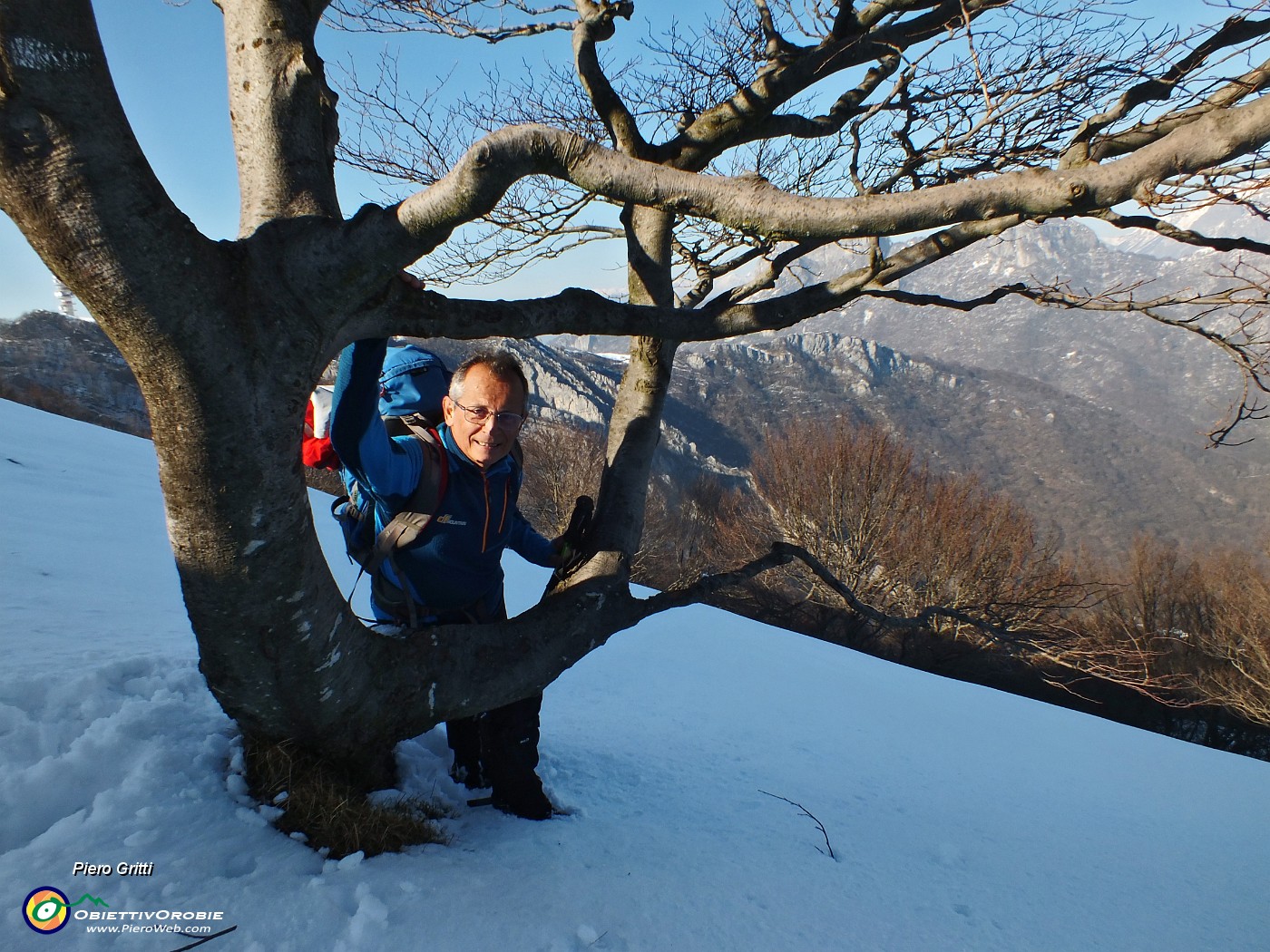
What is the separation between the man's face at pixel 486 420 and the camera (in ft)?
5.89

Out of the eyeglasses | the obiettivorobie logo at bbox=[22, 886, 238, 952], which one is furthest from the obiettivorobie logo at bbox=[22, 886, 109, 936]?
the eyeglasses

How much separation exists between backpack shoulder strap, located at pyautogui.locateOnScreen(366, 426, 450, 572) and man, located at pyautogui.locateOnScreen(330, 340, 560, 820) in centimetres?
1

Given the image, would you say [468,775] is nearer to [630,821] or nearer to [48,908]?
[630,821]

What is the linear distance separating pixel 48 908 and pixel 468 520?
1.12 metres

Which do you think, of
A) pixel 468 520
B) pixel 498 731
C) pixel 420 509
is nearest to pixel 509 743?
pixel 498 731

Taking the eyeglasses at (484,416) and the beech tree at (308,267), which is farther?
the eyeglasses at (484,416)

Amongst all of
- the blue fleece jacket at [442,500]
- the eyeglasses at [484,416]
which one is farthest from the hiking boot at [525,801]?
the eyeglasses at [484,416]

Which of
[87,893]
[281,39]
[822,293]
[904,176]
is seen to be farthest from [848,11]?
[87,893]

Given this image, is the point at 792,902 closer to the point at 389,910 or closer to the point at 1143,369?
the point at 389,910

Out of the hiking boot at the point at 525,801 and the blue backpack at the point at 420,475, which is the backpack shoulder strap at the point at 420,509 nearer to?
the blue backpack at the point at 420,475

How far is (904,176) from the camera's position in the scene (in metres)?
2.93

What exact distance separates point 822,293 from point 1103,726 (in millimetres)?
5662

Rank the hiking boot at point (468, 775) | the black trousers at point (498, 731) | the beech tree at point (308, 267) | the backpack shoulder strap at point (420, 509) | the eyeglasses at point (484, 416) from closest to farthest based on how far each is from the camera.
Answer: the beech tree at point (308, 267) < the backpack shoulder strap at point (420, 509) < the eyeglasses at point (484, 416) < the black trousers at point (498, 731) < the hiking boot at point (468, 775)

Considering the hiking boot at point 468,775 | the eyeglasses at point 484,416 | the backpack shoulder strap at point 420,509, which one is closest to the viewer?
the backpack shoulder strap at point 420,509
